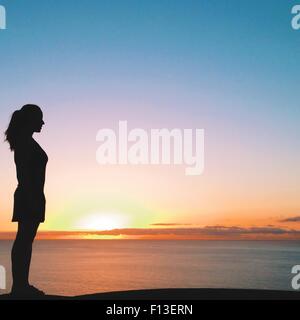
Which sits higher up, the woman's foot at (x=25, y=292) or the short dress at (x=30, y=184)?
the short dress at (x=30, y=184)

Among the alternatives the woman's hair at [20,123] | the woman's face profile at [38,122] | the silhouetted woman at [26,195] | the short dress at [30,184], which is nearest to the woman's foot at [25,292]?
the silhouetted woman at [26,195]

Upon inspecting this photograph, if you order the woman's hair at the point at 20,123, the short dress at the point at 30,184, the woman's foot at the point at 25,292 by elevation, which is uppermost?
the woman's hair at the point at 20,123

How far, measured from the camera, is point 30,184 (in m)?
7.75

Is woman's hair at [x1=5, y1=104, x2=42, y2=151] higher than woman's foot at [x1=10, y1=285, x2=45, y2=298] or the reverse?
higher

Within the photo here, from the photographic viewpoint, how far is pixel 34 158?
307 inches

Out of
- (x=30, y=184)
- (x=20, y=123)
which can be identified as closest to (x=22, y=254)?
(x=30, y=184)

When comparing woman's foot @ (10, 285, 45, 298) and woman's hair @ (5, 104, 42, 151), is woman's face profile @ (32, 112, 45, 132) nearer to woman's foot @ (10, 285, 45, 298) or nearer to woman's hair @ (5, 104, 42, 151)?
woman's hair @ (5, 104, 42, 151)

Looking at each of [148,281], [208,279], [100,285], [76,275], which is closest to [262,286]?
[208,279]

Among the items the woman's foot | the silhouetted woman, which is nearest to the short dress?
→ the silhouetted woman

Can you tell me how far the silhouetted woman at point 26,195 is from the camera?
7691mm

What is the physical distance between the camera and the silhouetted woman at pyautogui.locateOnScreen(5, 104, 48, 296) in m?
7.69

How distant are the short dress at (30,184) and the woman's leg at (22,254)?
0.15 m

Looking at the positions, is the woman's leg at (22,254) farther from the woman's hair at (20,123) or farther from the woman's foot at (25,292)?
the woman's hair at (20,123)
